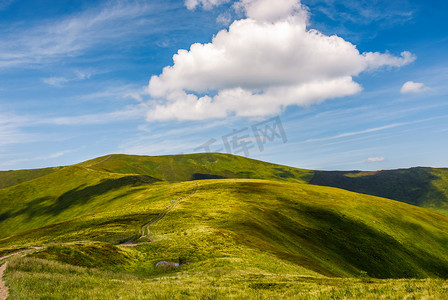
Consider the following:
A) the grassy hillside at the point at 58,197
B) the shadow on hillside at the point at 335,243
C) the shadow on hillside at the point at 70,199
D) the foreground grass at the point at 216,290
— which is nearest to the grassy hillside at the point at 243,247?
the foreground grass at the point at 216,290

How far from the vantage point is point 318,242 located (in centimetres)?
6312

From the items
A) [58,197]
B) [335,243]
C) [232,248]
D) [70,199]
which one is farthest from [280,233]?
[58,197]

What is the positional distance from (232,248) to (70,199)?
13685 cm

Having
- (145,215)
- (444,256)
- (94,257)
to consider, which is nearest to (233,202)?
(145,215)

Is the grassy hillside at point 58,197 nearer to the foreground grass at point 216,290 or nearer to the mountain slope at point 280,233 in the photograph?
the mountain slope at point 280,233

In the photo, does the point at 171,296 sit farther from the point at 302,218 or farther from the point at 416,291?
the point at 302,218

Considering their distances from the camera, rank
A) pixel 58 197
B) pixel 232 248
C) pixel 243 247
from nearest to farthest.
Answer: pixel 232 248 → pixel 243 247 → pixel 58 197

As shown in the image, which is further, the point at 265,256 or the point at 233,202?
the point at 233,202

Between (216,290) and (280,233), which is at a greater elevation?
(216,290)

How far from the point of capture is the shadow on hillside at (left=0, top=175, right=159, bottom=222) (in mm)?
139875

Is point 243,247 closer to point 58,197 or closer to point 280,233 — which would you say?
point 280,233

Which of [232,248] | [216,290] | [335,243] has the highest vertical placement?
[216,290]

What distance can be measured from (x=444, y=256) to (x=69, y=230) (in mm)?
101133

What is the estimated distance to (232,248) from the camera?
4141cm
